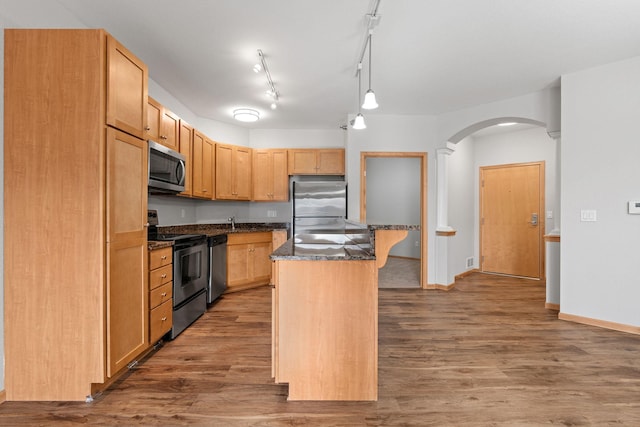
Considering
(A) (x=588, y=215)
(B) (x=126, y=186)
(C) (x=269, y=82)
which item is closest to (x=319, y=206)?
(C) (x=269, y=82)

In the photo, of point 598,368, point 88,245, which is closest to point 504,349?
point 598,368

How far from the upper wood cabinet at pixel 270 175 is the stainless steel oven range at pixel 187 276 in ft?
5.66

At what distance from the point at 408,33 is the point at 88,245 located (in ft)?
9.02

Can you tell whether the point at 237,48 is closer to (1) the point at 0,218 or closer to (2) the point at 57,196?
(2) the point at 57,196

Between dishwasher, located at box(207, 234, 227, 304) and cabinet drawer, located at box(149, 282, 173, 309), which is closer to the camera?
cabinet drawer, located at box(149, 282, 173, 309)

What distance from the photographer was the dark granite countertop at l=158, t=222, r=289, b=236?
3.83 meters

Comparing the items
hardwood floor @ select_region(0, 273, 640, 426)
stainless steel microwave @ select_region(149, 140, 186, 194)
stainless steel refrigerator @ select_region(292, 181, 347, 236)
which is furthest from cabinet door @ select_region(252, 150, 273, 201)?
hardwood floor @ select_region(0, 273, 640, 426)

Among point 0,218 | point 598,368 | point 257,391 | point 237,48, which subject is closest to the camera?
point 0,218

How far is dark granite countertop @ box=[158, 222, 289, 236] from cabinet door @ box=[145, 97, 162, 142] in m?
1.22

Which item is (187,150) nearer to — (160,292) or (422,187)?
(160,292)

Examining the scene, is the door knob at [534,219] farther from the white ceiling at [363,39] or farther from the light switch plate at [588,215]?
the white ceiling at [363,39]

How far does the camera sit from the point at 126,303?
1.99 metres

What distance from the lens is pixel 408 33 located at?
7.91 ft

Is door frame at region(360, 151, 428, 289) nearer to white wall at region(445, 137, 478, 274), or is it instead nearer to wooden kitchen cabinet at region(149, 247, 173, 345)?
white wall at region(445, 137, 478, 274)
